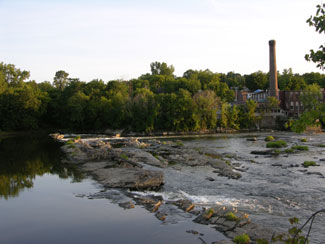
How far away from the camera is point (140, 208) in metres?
21.5

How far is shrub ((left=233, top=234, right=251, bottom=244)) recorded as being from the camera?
15.4 metres

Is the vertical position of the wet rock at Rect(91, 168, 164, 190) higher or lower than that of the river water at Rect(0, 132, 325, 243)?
higher

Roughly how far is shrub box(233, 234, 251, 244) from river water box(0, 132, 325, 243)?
3.54ft

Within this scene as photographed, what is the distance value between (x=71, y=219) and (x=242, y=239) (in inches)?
423

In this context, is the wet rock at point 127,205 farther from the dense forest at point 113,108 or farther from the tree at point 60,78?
the tree at point 60,78

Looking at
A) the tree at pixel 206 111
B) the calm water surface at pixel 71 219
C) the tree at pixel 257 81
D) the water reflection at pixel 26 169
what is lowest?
the calm water surface at pixel 71 219

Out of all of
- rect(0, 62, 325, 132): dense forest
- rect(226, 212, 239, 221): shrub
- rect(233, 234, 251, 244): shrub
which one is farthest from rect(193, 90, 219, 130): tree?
rect(233, 234, 251, 244): shrub

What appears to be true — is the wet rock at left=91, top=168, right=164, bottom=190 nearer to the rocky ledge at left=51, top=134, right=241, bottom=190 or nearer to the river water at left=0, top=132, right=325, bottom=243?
the rocky ledge at left=51, top=134, right=241, bottom=190

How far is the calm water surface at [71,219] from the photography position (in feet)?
55.7

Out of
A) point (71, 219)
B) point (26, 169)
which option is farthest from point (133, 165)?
point (71, 219)

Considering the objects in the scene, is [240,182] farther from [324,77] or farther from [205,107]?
[324,77]

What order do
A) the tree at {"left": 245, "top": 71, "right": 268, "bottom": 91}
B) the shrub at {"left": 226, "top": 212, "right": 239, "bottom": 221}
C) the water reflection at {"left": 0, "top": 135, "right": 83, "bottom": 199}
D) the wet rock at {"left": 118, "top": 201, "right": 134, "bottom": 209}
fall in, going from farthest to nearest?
the tree at {"left": 245, "top": 71, "right": 268, "bottom": 91}
the water reflection at {"left": 0, "top": 135, "right": 83, "bottom": 199}
the wet rock at {"left": 118, "top": 201, "right": 134, "bottom": 209}
the shrub at {"left": 226, "top": 212, "right": 239, "bottom": 221}

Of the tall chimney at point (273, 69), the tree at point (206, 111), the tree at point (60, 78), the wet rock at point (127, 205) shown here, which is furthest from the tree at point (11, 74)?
the wet rock at point (127, 205)

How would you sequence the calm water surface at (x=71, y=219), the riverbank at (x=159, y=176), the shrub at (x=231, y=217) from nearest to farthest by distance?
the calm water surface at (x=71, y=219) < the riverbank at (x=159, y=176) < the shrub at (x=231, y=217)
